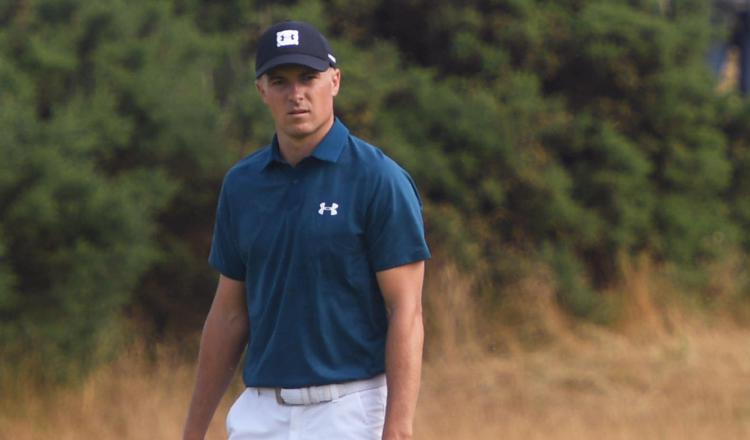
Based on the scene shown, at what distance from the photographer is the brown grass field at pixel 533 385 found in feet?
28.5

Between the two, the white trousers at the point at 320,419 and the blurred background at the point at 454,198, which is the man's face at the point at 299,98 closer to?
the white trousers at the point at 320,419

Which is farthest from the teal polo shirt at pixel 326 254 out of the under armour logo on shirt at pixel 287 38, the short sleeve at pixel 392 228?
the under armour logo on shirt at pixel 287 38

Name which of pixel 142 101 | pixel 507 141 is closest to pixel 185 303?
pixel 142 101

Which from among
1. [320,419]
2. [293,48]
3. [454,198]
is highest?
[293,48]

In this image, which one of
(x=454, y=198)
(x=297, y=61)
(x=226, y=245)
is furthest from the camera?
(x=454, y=198)

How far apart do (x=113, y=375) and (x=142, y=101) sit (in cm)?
174

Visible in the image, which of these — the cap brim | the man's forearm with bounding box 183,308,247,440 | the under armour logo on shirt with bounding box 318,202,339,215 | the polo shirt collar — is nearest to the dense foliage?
the man's forearm with bounding box 183,308,247,440

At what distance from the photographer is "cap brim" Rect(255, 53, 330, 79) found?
149 inches

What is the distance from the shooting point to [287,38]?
381 cm

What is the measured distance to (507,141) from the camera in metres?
11.1

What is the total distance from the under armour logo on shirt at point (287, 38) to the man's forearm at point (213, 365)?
32.9 inches

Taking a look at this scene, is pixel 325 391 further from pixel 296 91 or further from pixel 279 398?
pixel 296 91

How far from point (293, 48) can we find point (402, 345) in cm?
84

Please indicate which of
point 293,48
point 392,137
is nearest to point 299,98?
point 293,48
